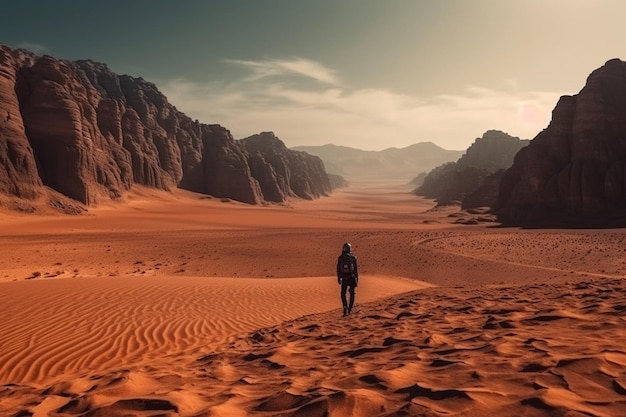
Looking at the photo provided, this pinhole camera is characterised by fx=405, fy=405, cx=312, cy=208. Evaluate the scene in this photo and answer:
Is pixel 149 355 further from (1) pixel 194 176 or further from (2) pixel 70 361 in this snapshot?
(1) pixel 194 176

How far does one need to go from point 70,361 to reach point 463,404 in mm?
7683

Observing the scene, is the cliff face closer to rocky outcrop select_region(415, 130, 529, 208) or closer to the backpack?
rocky outcrop select_region(415, 130, 529, 208)

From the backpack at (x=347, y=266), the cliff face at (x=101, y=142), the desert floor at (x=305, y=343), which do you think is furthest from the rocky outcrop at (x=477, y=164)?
the backpack at (x=347, y=266)

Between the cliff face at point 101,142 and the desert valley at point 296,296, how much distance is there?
330mm

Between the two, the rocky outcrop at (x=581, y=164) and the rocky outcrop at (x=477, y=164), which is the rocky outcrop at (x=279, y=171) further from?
the rocky outcrop at (x=581, y=164)

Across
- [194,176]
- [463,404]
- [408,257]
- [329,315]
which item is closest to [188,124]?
[194,176]

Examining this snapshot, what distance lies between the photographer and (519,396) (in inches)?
139

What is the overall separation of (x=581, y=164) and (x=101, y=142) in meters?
64.7

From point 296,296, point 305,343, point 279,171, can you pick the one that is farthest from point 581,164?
point 279,171

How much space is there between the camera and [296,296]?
1500cm

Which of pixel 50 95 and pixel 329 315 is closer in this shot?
pixel 329 315

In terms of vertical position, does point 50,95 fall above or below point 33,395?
above

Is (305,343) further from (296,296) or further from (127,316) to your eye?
(296,296)

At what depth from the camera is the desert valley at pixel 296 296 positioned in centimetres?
418
